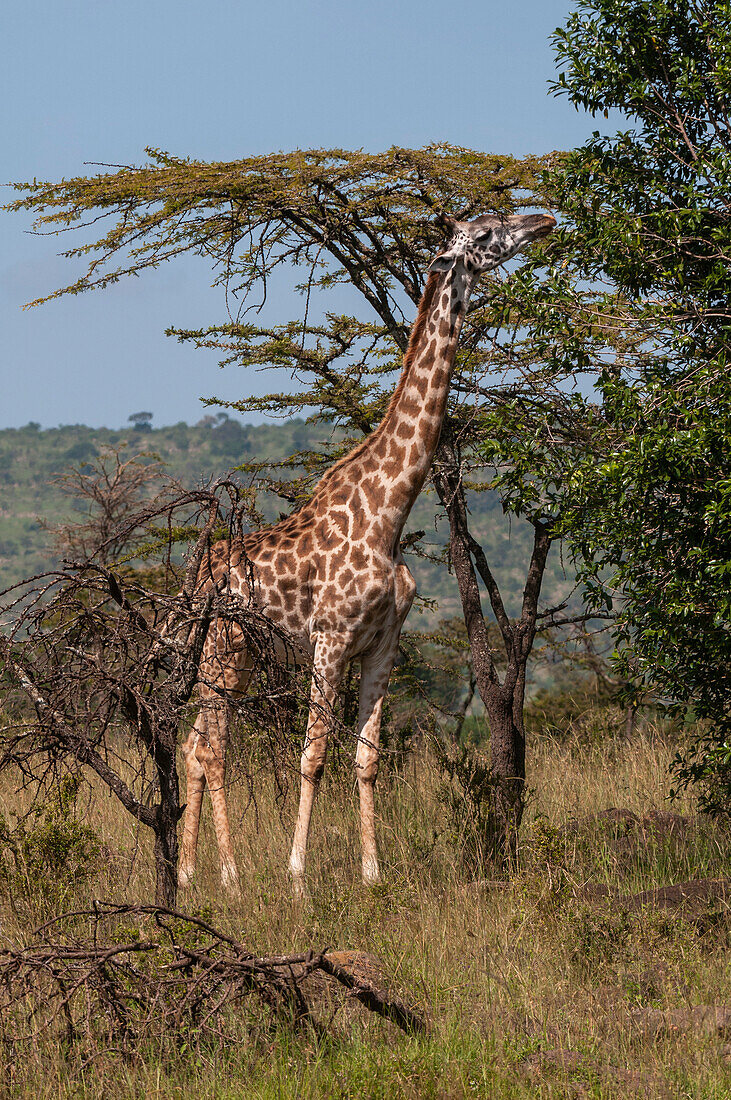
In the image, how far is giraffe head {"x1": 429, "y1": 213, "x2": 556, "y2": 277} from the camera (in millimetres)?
8000

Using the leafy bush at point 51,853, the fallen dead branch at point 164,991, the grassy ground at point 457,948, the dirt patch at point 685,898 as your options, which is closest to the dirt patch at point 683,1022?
the grassy ground at point 457,948

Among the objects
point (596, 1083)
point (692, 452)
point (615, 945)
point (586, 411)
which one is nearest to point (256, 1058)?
point (596, 1083)

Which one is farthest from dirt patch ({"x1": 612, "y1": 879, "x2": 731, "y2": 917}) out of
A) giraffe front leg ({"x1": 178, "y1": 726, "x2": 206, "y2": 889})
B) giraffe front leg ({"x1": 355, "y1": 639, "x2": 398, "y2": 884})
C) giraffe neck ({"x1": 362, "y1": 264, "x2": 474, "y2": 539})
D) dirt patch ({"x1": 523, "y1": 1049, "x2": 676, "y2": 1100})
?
giraffe front leg ({"x1": 178, "y1": 726, "x2": 206, "y2": 889})

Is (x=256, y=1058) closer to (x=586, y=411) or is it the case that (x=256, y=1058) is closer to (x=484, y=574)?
(x=586, y=411)

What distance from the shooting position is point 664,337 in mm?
6582

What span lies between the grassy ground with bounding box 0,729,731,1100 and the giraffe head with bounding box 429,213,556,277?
394cm

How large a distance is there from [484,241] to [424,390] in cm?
115

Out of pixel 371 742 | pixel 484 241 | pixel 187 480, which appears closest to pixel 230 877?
pixel 371 742

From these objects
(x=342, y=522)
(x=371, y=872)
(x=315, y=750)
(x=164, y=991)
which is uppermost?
(x=342, y=522)

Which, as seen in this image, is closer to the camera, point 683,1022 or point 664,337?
point 683,1022

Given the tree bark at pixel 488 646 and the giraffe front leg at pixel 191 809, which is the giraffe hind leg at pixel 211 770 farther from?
the tree bark at pixel 488 646

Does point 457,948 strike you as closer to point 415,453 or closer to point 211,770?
point 211,770

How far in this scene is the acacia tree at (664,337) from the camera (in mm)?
6207

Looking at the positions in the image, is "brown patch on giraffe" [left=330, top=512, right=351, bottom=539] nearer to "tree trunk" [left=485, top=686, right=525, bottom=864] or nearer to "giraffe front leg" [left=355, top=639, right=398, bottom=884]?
"giraffe front leg" [left=355, top=639, right=398, bottom=884]
